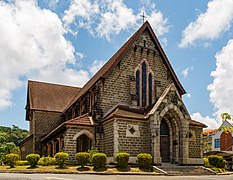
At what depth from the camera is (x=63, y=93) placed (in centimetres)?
4466

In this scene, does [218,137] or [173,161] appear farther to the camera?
[218,137]

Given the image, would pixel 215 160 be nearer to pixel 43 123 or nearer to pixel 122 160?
pixel 122 160

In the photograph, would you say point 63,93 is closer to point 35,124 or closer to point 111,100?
point 35,124

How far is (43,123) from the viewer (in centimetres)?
3928

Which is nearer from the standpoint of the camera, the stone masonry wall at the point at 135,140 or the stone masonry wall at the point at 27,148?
the stone masonry wall at the point at 135,140

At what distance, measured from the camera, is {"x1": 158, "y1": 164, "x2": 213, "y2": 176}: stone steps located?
22.0 metres

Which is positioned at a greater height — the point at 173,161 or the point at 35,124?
the point at 35,124

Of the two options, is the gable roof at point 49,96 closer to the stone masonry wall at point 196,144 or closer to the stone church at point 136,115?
the stone church at point 136,115

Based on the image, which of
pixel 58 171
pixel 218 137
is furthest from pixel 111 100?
pixel 218 137

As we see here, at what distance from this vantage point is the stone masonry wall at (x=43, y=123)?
38.4 m

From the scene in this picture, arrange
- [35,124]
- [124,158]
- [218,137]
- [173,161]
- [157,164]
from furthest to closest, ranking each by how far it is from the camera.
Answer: [218,137]
[35,124]
[173,161]
[157,164]
[124,158]

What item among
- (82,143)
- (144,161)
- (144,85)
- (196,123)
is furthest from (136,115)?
(196,123)

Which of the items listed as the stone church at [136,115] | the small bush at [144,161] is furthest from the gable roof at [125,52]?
the small bush at [144,161]

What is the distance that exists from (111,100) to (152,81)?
4.72m
